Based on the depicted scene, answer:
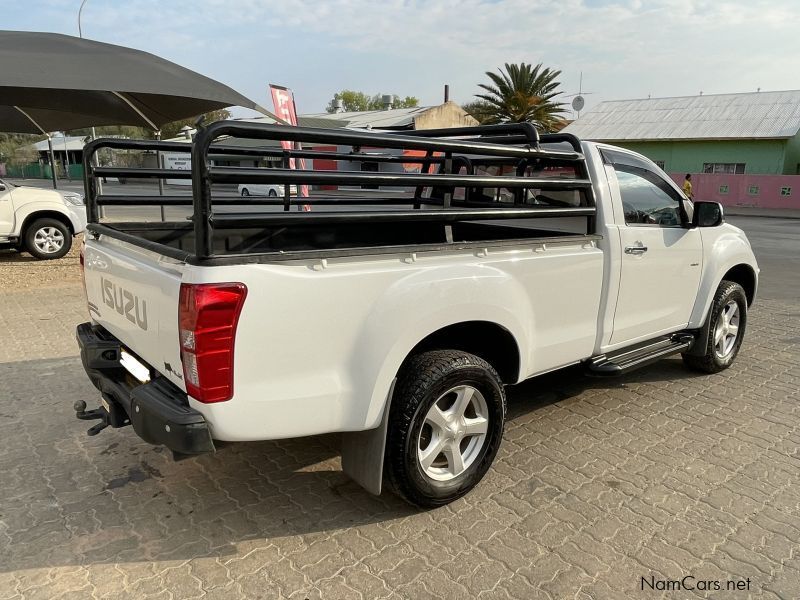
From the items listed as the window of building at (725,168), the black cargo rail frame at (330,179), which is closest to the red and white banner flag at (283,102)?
the black cargo rail frame at (330,179)

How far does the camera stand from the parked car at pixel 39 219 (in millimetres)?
10016

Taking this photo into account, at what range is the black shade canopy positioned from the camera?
23.1ft

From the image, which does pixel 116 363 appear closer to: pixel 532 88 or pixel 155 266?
pixel 155 266

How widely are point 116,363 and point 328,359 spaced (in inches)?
54.6

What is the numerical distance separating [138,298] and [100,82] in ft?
18.8

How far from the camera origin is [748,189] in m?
28.4

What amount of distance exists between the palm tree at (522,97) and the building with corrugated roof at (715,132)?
421 cm

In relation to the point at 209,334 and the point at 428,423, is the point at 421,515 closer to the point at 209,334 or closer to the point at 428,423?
the point at 428,423

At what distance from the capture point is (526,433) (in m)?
3.91

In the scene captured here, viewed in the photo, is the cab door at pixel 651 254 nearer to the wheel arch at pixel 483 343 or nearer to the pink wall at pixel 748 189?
the wheel arch at pixel 483 343

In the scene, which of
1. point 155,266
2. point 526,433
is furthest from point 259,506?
point 526,433

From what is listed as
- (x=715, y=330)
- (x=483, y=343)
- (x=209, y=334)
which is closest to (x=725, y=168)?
(x=715, y=330)

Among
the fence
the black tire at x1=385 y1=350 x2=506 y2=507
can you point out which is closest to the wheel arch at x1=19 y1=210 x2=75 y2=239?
the black tire at x1=385 y1=350 x2=506 y2=507

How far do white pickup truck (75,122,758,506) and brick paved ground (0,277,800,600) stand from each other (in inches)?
13.8
